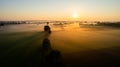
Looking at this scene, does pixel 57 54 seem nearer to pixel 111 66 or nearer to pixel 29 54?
pixel 111 66

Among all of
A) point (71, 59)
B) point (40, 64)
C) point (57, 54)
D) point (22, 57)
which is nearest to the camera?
A: point (57, 54)

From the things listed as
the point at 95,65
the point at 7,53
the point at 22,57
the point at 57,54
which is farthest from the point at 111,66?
the point at 7,53

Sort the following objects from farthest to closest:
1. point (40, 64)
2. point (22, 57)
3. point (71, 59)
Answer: point (22, 57)
point (71, 59)
point (40, 64)

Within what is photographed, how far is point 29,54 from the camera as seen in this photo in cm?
2000

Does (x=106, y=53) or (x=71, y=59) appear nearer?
(x=71, y=59)

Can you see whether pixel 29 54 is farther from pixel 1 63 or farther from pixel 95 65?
pixel 95 65

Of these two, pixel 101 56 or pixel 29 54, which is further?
pixel 29 54

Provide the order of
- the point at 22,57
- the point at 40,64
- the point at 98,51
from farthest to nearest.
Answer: the point at 98,51 < the point at 22,57 < the point at 40,64

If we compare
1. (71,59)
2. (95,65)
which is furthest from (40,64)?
(95,65)

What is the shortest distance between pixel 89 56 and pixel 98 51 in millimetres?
2452

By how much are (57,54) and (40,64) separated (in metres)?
2.08

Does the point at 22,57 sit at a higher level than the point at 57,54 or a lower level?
lower

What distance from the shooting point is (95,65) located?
1572cm

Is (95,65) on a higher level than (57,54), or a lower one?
lower
